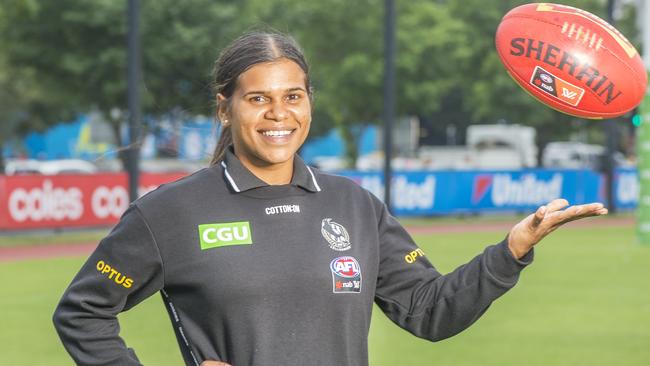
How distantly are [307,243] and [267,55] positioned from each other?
1.90 ft

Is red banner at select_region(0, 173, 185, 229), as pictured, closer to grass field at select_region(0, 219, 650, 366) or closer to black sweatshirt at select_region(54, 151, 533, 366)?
grass field at select_region(0, 219, 650, 366)

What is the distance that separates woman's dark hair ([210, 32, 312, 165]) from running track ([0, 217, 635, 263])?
16201 millimetres

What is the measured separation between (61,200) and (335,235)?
786 inches

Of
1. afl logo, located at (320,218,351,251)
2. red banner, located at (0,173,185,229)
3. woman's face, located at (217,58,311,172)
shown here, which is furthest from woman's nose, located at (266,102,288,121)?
red banner, located at (0,173,185,229)

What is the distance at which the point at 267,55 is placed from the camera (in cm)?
368

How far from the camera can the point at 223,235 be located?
3.54m

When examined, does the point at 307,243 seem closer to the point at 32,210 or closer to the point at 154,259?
the point at 154,259

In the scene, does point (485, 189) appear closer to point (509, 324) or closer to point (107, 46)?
point (107, 46)

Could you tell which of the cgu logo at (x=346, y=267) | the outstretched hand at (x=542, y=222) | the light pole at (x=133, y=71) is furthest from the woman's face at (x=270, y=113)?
the light pole at (x=133, y=71)

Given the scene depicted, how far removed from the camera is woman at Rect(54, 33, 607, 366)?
11.5ft

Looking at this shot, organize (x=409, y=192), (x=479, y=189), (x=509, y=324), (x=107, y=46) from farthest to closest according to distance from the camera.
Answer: (x=107, y=46) < (x=479, y=189) < (x=409, y=192) < (x=509, y=324)

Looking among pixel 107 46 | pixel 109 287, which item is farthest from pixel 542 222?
pixel 107 46

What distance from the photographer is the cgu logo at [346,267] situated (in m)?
3.59

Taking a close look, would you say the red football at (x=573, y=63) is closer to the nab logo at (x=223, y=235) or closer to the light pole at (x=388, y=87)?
the nab logo at (x=223, y=235)
